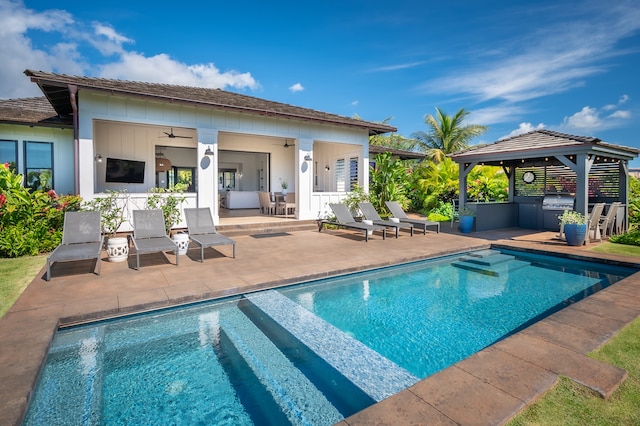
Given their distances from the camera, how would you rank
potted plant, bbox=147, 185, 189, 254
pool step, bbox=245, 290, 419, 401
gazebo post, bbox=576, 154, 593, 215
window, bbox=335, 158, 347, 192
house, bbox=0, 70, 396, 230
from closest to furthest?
pool step, bbox=245, 290, 419, 401
house, bbox=0, 70, 396, 230
potted plant, bbox=147, 185, 189, 254
gazebo post, bbox=576, 154, 593, 215
window, bbox=335, 158, 347, 192

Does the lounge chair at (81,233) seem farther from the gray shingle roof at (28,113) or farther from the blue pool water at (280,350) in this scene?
the gray shingle roof at (28,113)

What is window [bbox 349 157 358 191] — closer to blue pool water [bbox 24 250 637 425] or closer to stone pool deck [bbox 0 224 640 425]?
stone pool deck [bbox 0 224 640 425]

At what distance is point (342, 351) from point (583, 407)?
214 cm

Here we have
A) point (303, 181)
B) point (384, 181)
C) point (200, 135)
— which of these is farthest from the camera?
point (384, 181)

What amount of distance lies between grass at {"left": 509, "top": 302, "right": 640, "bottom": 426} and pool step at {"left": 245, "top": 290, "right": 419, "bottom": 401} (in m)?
1.08

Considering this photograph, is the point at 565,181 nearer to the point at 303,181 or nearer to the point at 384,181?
the point at 384,181

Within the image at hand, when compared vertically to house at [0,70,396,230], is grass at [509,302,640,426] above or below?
below

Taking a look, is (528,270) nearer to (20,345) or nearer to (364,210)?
(364,210)

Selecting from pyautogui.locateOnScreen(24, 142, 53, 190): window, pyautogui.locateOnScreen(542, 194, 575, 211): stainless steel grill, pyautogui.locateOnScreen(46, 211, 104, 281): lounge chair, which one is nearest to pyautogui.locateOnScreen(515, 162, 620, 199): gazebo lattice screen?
pyautogui.locateOnScreen(542, 194, 575, 211): stainless steel grill

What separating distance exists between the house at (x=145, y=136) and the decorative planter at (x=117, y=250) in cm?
301

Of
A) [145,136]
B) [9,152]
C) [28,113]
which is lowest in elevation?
[9,152]

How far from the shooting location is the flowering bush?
297 inches

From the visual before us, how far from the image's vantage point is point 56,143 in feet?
41.1

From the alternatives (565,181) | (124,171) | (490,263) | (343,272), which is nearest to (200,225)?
(343,272)
